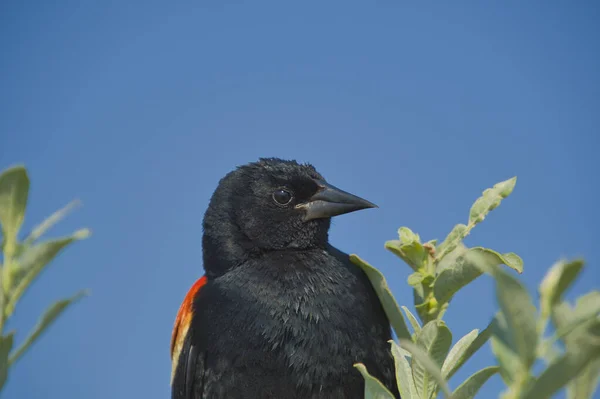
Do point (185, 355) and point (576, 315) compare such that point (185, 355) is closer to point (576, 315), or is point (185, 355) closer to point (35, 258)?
point (35, 258)

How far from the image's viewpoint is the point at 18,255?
874 mm

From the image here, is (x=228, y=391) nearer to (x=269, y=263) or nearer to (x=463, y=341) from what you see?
(x=269, y=263)

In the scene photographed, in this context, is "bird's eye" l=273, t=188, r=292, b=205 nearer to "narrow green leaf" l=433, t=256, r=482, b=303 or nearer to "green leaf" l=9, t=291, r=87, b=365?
"narrow green leaf" l=433, t=256, r=482, b=303

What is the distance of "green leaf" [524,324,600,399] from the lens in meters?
0.69

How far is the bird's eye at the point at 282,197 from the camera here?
4.25 meters

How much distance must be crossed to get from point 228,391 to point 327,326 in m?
0.60

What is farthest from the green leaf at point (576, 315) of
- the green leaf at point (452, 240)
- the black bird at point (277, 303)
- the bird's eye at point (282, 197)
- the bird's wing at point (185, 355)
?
the bird's eye at point (282, 197)

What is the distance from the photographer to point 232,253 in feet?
13.2

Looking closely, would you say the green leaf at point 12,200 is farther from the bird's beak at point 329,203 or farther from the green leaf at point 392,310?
the bird's beak at point 329,203

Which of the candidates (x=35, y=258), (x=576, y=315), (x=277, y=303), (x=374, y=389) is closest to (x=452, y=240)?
(x=374, y=389)

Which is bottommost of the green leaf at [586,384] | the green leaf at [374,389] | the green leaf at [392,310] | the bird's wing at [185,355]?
the green leaf at [586,384]

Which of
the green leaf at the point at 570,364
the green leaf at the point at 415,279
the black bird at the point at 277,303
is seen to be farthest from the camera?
the black bird at the point at 277,303

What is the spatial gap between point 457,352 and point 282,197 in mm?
2859

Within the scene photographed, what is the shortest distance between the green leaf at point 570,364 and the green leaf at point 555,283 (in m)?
0.04
